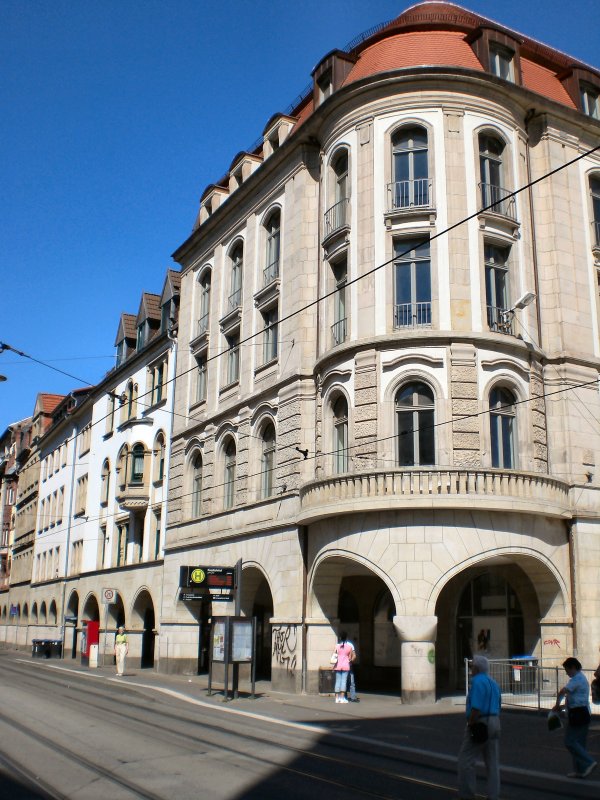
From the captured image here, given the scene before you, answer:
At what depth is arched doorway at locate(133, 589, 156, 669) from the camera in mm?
38684

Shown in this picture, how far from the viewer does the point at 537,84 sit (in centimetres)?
2781

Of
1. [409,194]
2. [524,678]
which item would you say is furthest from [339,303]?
[524,678]

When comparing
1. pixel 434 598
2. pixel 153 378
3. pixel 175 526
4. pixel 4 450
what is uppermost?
pixel 4 450

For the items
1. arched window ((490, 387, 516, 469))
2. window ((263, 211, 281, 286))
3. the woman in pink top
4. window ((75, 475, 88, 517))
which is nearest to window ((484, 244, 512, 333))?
arched window ((490, 387, 516, 469))

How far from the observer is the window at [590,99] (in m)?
28.8

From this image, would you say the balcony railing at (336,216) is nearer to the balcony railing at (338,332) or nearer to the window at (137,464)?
the balcony railing at (338,332)

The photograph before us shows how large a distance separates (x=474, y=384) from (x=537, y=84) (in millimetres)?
11281

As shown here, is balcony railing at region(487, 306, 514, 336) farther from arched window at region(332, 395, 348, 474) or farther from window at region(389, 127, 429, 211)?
arched window at region(332, 395, 348, 474)

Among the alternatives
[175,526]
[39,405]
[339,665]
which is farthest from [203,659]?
[39,405]

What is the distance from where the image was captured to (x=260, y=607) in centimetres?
3378

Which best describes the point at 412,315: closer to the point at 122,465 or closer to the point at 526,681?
the point at 526,681

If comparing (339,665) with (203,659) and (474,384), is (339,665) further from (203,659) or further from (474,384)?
(203,659)

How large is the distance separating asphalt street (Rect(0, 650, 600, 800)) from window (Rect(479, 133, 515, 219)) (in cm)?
1391

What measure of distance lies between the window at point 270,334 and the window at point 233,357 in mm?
2185
